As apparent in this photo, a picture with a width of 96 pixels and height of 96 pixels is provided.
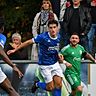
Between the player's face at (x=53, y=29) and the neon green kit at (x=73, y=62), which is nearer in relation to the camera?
the player's face at (x=53, y=29)

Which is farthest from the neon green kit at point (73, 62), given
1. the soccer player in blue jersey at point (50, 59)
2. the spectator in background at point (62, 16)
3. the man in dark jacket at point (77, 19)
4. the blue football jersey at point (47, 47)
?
the spectator in background at point (62, 16)

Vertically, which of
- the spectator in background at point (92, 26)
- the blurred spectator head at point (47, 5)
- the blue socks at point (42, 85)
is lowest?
the blue socks at point (42, 85)

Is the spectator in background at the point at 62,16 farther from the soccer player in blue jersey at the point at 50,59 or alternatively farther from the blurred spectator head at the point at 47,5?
the soccer player in blue jersey at the point at 50,59

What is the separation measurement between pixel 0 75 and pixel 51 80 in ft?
7.50

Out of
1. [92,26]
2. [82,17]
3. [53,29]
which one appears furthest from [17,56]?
[92,26]

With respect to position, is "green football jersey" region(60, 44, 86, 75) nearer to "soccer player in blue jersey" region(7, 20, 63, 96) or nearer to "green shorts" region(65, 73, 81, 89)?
"green shorts" region(65, 73, 81, 89)

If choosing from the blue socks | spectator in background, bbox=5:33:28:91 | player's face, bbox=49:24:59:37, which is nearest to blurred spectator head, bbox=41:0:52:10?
spectator in background, bbox=5:33:28:91

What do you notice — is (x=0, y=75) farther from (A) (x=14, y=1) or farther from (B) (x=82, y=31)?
(A) (x=14, y=1)

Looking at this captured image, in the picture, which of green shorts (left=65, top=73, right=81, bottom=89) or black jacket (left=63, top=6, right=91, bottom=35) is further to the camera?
black jacket (left=63, top=6, right=91, bottom=35)

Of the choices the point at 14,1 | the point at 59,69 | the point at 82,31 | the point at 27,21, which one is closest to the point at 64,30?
the point at 82,31

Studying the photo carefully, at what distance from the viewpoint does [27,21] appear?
18.3m

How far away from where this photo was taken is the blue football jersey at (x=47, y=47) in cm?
1374

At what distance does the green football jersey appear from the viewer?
14266 millimetres

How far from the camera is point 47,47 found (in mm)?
13766
